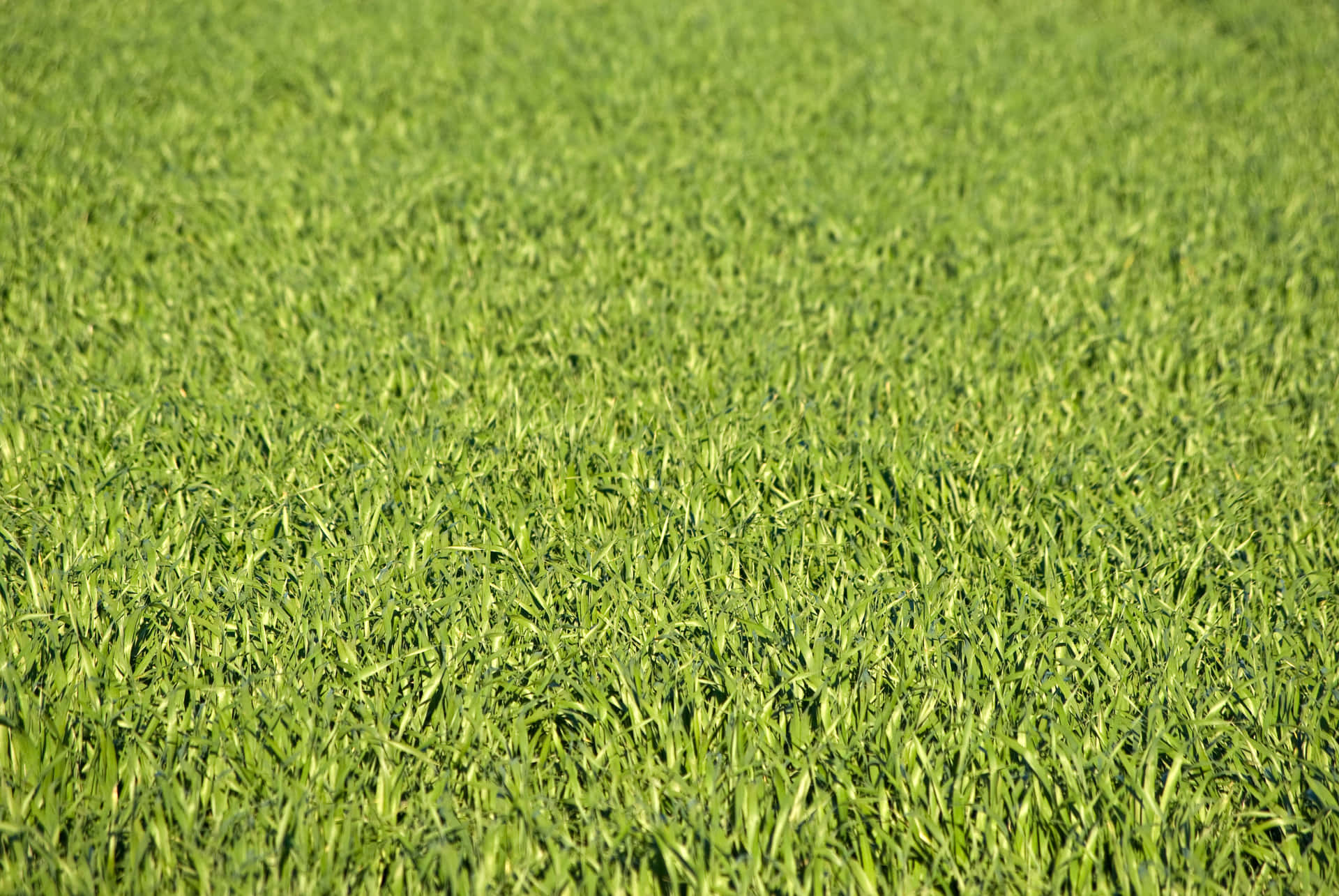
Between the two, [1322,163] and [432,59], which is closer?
[1322,163]

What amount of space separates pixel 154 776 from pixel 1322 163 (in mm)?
6229

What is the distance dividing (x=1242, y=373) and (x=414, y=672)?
3145mm

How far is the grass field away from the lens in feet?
6.16

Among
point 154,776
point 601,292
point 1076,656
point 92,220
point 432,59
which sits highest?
point 432,59

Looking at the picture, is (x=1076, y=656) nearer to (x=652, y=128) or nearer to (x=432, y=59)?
(x=652, y=128)

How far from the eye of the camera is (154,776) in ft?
6.13

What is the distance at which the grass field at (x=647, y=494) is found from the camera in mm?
1877

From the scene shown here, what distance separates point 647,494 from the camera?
2779 mm

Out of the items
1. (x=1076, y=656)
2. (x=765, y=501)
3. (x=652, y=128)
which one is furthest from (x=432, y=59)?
(x=1076, y=656)

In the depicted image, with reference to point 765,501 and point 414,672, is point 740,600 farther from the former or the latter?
point 414,672

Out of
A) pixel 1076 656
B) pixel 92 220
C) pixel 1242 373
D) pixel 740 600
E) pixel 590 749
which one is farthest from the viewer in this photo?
pixel 92 220

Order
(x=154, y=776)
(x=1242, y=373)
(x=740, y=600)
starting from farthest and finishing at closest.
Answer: (x=1242, y=373), (x=740, y=600), (x=154, y=776)

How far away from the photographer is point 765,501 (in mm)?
2807

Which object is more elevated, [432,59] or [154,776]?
[432,59]
